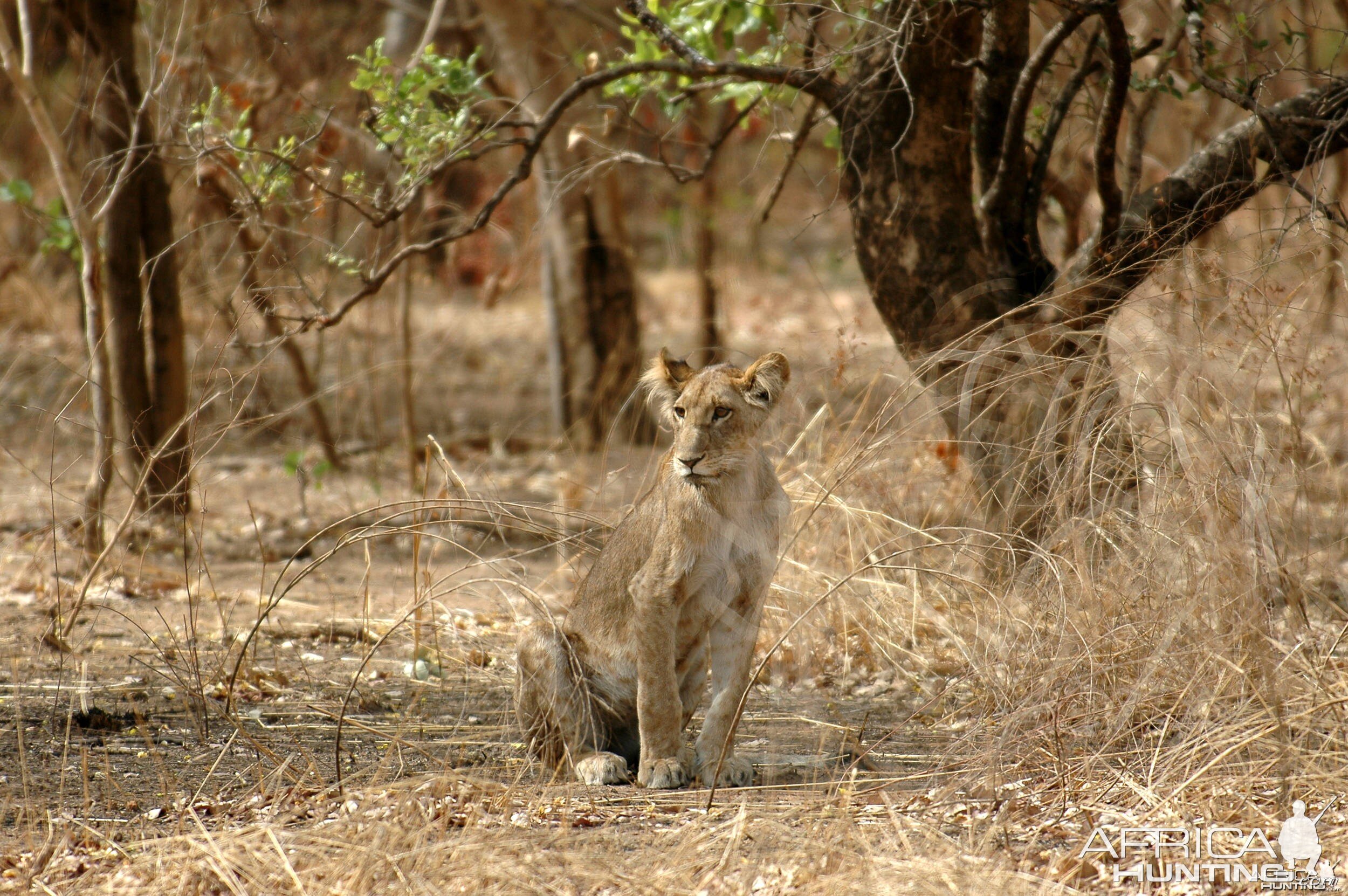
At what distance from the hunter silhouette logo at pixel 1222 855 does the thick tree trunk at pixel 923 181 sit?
9.29ft

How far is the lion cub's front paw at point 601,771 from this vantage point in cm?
436

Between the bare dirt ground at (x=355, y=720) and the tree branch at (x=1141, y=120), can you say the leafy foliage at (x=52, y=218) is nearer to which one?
the bare dirt ground at (x=355, y=720)

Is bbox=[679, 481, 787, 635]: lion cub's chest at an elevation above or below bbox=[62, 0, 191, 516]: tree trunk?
below

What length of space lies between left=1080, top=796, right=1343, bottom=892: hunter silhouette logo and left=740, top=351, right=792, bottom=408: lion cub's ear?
1804 mm

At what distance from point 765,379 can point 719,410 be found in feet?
0.68

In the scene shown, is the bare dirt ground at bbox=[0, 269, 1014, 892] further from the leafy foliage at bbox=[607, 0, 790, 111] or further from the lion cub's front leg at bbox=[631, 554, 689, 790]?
the leafy foliage at bbox=[607, 0, 790, 111]

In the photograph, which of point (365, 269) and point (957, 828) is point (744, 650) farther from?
point (365, 269)

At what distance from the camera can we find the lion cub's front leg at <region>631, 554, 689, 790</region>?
4.29 meters

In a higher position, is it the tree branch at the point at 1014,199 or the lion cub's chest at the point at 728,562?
the tree branch at the point at 1014,199

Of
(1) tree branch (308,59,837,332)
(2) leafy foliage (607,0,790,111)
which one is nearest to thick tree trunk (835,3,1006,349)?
(1) tree branch (308,59,837,332)

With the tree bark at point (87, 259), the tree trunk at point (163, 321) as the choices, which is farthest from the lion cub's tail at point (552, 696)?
the tree trunk at point (163, 321)

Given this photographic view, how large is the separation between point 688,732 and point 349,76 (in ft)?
31.1

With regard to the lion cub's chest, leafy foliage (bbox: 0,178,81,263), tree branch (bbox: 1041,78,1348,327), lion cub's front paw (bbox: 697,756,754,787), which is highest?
leafy foliage (bbox: 0,178,81,263)

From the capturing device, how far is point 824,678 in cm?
573
